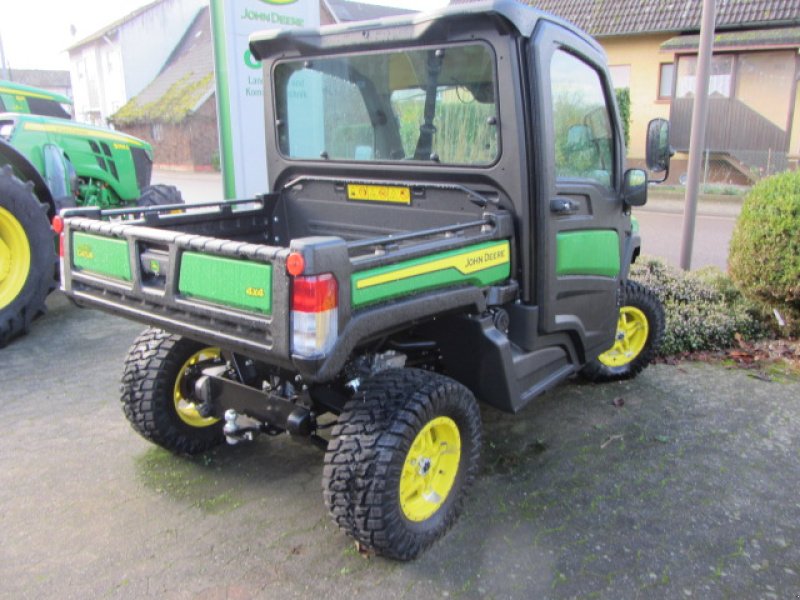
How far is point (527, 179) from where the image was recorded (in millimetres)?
3182

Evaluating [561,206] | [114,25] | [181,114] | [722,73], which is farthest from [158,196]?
[114,25]

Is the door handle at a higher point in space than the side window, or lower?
lower

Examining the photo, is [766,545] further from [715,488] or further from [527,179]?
[527,179]

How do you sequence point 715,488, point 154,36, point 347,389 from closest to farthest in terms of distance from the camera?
point 347,389 < point 715,488 < point 154,36

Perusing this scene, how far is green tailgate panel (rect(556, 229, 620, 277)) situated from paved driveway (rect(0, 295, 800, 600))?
0.95 meters

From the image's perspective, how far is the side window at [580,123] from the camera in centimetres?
335

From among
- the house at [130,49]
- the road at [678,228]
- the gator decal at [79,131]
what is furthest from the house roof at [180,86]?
the gator decal at [79,131]

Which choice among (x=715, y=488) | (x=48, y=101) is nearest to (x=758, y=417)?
(x=715, y=488)

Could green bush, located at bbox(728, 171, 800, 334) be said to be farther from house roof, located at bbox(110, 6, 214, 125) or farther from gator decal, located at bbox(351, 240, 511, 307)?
house roof, located at bbox(110, 6, 214, 125)

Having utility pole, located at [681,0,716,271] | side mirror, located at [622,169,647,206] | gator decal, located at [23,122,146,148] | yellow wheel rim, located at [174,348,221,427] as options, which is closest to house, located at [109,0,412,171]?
gator decal, located at [23,122,146,148]

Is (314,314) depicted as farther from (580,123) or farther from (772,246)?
(772,246)

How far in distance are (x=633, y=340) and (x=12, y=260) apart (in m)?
4.79

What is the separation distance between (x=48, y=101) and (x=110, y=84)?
3165 centimetres

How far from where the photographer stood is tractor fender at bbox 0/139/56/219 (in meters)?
5.62
